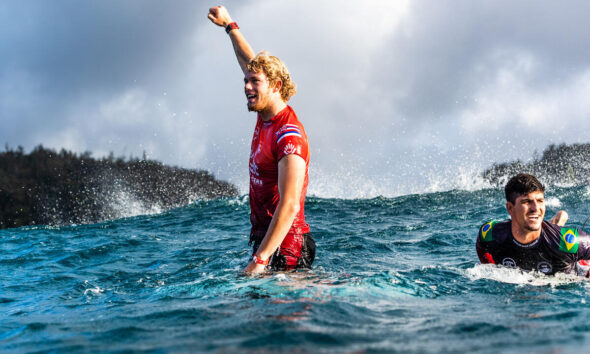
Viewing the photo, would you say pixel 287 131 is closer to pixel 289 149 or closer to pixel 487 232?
pixel 289 149

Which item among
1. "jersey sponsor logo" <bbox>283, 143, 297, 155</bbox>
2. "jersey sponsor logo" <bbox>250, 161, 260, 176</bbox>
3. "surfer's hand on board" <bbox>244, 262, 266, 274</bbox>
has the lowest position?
"surfer's hand on board" <bbox>244, 262, 266, 274</bbox>

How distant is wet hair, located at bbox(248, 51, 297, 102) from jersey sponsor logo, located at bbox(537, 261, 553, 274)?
415 centimetres

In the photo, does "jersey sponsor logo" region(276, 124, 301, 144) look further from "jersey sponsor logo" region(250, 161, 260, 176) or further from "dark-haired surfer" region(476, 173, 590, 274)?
"dark-haired surfer" region(476, 173, 590, 274)

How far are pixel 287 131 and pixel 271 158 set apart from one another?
334 mm

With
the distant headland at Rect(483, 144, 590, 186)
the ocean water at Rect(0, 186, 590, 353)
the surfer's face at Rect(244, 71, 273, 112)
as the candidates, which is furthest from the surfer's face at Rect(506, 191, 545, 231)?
the distant headland at Rect(483, 144, 590, 186)

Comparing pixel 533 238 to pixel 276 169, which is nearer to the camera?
pixel 276 169

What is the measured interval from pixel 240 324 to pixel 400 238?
9267mm

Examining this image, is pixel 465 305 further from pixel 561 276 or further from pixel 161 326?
pixel 161 326

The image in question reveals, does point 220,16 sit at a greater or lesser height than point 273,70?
greater

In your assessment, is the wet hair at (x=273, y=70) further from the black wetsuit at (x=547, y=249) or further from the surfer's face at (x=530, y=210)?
the black wetsuit at (x=547, y=249)

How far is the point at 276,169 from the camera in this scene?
195 inches

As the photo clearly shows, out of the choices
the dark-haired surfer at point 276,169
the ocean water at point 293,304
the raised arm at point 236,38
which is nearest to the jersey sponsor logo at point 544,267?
the ocean water at point 293,304

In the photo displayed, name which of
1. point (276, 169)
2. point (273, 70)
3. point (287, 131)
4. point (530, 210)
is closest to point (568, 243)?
point (530, 210)

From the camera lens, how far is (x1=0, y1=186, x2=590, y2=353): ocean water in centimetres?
364
